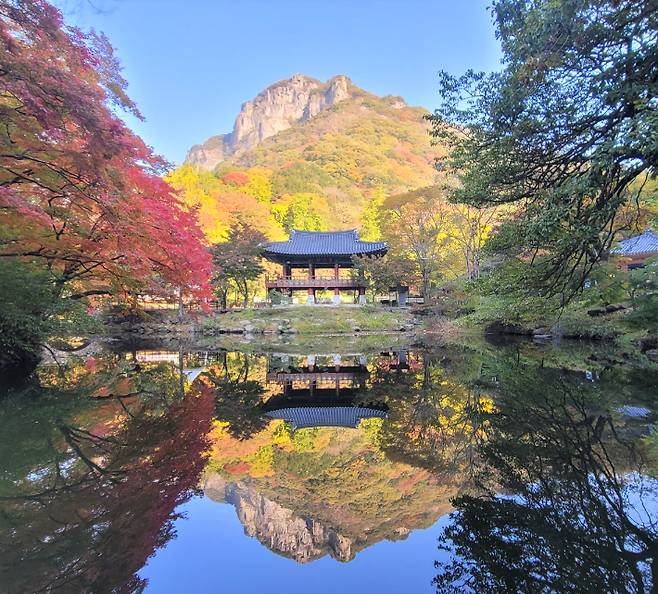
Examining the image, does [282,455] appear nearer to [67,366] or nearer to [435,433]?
[435,433]

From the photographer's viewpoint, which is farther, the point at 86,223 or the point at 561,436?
the point at 86,223

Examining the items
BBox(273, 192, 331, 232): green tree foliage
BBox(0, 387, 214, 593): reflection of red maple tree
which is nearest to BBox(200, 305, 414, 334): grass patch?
BBox(0, 387, 214, 593): reflection of red maple tree

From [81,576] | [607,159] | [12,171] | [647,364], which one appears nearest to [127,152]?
[12,171]

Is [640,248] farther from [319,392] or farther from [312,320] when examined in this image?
[319,392]

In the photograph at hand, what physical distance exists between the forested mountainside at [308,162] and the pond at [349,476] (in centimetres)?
1199

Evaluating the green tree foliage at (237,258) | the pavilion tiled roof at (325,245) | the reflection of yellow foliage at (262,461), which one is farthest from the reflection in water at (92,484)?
the pavilion tiled roof at (325,245)

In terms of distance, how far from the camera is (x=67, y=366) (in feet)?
41.1

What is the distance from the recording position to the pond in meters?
2.87

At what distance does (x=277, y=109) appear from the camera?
119375 mm

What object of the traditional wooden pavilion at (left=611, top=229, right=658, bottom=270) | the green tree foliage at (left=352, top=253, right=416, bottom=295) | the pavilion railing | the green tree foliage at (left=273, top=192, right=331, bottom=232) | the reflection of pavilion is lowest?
the reflection of pavilion

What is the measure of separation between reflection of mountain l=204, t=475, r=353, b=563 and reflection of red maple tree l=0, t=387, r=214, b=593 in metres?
0.45

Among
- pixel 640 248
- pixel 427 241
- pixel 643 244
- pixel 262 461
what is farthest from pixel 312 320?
pixel 643 244

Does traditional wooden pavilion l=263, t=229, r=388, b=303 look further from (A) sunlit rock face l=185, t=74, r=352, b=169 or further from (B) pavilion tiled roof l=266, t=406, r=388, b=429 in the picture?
(A) sunlit rock face l=185, t=74, r=352, b=169

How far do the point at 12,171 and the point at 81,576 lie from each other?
21.7ft
